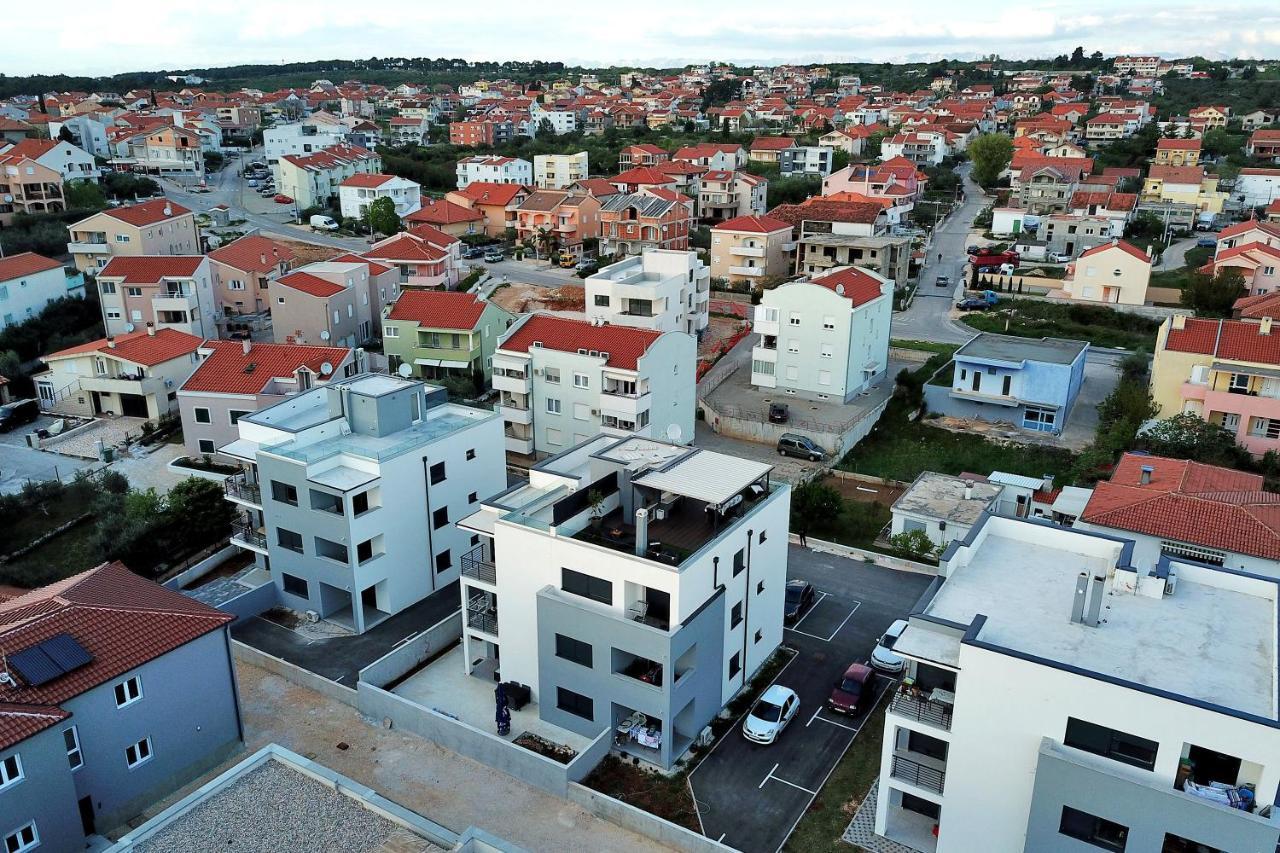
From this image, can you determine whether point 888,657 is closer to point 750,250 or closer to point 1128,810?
point 1128,810

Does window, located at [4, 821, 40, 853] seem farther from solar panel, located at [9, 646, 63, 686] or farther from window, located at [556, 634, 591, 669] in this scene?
window, located at [556, 634, 591, 669]

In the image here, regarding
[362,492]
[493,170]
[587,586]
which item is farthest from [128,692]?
[493,170]

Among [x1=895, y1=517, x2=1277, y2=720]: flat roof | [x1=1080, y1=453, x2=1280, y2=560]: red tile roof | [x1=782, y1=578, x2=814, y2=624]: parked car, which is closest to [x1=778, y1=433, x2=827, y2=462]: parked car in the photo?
[x1=782, y1=578, x2=814, y2=624]: parked car

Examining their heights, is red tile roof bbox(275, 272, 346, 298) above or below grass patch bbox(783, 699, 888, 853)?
above

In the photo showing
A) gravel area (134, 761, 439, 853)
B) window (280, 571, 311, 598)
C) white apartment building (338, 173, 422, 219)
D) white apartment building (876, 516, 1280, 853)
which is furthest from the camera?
white apartment building (338, 173, 422, 219)

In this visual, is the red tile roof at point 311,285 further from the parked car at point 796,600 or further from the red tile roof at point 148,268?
the parked car at point 796,600

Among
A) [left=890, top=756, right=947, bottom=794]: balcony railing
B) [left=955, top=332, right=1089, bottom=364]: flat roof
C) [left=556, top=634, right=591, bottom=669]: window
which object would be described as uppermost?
[left=955, top=332, right=1089, bottom=364]: flat roof

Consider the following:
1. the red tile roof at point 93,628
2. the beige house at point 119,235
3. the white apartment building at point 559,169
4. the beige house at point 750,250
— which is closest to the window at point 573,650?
the red tile roof at point 93,628

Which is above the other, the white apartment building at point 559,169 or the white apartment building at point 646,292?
the white apartment building at point 559,169
